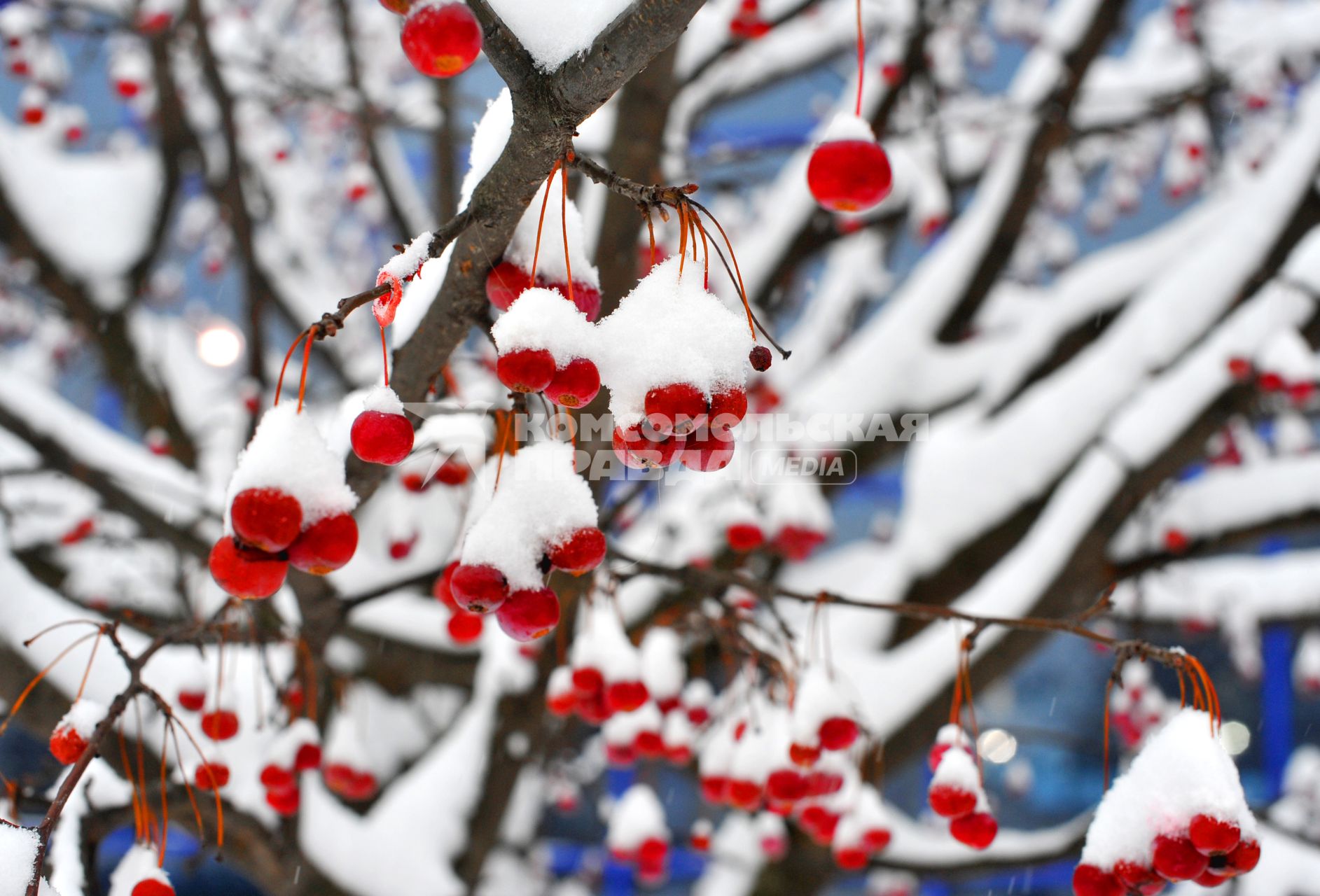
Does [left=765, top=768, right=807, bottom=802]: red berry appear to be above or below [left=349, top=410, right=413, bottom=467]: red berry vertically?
below

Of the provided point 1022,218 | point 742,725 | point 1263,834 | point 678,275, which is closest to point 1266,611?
point 1263,834

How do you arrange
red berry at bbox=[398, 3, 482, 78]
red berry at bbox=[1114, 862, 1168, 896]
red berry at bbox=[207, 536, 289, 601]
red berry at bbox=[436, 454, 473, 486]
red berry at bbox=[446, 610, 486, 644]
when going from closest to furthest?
red berry at bbox=[398, 3, 482, 78] → red berry at bbox=[207, 536, 289, 601] → red berry at bbox=[1114, 862, 1168, 896] → red berry at bbox=[446, 610, 486, 644] → red berry at bbox=[436, 454, 473, 486]

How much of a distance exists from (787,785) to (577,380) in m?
1.04

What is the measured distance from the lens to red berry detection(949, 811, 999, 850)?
1.43m

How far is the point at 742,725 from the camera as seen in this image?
1881 mm

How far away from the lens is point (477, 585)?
3.29 feet

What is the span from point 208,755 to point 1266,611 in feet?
13.3

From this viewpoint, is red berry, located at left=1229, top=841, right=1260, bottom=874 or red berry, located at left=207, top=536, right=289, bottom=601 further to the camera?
red berry, located at left=1229, top=841, right=1260, bottom=874

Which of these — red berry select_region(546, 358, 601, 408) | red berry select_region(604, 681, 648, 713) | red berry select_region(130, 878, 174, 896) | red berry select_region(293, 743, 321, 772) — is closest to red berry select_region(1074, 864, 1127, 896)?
red berry select_region(604, 681, 648, 713)

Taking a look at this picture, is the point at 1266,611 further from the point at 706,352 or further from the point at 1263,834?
the point at 706,352

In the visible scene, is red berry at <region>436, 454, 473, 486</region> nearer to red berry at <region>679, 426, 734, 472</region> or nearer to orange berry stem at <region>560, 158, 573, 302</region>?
orange berry stem at <region>560, 158, 573, 302</region>

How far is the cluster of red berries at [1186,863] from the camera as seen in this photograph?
3.51 feet

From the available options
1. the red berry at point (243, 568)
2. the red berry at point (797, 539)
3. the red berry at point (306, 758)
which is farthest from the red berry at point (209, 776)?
the red berry at point (797, 539)

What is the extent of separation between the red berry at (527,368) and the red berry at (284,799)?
48.5 inches
